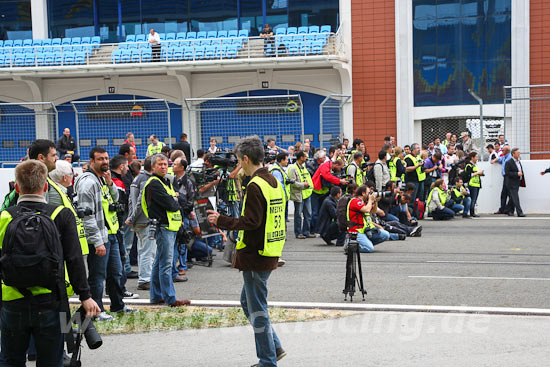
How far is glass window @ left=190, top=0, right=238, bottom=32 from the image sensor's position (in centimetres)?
3166

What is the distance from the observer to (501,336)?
24.0 feet

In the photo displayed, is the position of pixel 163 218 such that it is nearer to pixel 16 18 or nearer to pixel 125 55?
pixel 125 55

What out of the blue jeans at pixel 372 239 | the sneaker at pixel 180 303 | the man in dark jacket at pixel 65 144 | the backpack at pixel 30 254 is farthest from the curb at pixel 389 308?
the man in dark jacket at pixel 65 144

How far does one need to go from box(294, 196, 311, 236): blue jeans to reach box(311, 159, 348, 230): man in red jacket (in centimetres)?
29

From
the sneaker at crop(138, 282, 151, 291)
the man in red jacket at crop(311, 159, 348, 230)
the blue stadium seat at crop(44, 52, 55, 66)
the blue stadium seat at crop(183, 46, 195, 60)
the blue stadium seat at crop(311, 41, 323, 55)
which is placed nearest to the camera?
the sneaker at crop(138, 282, 151, 291)

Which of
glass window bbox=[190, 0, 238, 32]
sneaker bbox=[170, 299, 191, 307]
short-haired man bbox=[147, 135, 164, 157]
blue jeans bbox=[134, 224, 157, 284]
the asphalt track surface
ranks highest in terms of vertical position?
glass window bbox=[190, 0, 238, 32]

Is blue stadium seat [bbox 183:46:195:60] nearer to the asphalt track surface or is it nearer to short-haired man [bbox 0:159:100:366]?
the asphalt track surface

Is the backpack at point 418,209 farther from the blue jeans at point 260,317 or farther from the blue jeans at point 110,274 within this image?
the blue jeans at point 260,317

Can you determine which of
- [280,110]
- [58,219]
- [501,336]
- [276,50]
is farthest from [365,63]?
[58,219]

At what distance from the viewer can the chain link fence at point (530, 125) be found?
20.9 metres

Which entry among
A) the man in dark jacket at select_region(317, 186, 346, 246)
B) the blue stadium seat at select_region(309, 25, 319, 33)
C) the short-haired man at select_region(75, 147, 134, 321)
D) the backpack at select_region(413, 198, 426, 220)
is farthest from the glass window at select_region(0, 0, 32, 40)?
the short-haired man at select_region(75, 147, 134, 321)

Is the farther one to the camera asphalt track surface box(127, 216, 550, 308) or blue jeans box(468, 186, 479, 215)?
blue jeans box(468, 186, 479, 215)

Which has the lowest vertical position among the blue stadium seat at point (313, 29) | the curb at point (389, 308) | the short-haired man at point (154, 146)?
the curb at point (389, 308)

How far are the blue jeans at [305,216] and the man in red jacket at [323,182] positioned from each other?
29cm
